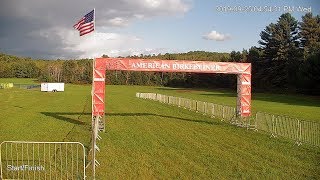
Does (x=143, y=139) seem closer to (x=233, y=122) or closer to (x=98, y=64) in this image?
(x=98, y=64)

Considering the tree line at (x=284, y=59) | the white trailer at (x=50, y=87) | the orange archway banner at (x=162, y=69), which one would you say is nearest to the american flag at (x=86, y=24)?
the orange archway banner at (x=162, y=69)

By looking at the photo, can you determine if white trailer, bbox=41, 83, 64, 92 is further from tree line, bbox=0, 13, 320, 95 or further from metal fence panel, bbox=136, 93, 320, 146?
metal fence panel, bbox=136, 93, 320, 146

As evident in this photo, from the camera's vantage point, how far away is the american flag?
22.6 m

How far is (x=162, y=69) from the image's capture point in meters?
24.6

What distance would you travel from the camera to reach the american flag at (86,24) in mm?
22609

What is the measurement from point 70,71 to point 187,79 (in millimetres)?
57182

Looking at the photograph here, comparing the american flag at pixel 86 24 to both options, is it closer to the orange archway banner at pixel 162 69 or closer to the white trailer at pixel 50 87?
the orange archway banner at pixel 162 69

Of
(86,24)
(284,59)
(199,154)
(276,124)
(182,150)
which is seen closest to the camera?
(199,154)

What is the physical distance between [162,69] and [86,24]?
5443 millimetres

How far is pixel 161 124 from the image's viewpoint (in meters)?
25.0

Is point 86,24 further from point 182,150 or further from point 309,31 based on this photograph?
point 309,31

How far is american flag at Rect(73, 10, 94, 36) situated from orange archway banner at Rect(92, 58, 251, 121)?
183cm

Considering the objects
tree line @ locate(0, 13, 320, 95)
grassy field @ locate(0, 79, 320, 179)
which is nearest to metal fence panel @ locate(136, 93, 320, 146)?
grassy field @ locate(0, 79, 320, 179)

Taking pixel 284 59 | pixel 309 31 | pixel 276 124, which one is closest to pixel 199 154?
pixel 276 124
